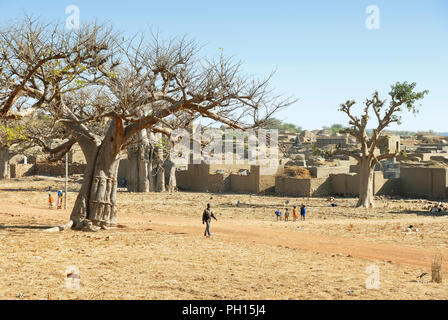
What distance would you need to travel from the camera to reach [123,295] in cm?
763

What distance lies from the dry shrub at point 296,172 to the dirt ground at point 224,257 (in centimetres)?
1123

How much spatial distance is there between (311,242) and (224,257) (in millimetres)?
4183

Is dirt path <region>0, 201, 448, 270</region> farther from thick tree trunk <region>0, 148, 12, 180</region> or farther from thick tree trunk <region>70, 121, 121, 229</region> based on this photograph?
thick tree trunk <region>0, 148, 12, 180</region>

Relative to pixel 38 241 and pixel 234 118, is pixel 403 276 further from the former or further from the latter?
pixel 38 241

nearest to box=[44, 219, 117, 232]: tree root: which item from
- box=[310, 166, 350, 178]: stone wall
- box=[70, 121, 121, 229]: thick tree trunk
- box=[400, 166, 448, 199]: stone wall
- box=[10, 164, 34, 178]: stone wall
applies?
box=[70, 121, 121, 229]: thick tree trunk

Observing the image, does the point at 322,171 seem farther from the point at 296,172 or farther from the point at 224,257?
the point at 224,257

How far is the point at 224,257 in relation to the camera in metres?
11.3

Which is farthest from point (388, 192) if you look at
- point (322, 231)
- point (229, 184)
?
point (322, 231)

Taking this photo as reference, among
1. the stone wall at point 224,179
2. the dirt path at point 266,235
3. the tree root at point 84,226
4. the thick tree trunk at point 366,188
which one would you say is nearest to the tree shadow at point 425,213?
the thick tree trunk at point 366,188

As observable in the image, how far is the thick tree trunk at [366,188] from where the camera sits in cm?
2686

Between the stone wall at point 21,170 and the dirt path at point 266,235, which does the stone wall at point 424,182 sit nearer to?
the dirt path at point 266,235

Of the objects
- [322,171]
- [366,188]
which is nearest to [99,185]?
[366,188]

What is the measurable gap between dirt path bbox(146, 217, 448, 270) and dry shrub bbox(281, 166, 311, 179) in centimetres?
1494

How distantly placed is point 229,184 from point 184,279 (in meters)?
25.2
